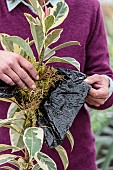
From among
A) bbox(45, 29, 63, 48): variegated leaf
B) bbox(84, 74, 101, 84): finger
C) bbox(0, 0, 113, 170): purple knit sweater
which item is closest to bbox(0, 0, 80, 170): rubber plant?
bbox(45, 29, 63, 48): variegated leaf

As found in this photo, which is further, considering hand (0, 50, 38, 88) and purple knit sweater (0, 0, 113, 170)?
purple knit sweater (0, 0, 113, 170)

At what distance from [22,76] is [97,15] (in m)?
0.48

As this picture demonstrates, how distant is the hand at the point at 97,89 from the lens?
128 centimetres

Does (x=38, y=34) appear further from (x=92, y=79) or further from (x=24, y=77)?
(x=92, y=79)

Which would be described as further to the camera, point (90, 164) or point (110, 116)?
point (110, 116)

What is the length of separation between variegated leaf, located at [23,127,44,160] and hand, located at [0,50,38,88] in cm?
12

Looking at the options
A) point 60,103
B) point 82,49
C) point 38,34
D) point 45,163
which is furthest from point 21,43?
point 82,49

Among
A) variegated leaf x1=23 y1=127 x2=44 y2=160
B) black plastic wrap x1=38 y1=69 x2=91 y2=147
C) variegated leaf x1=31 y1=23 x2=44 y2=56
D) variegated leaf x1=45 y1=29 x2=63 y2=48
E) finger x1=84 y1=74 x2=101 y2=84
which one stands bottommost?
finger x1=84 y1=74 x2=101 y2=84

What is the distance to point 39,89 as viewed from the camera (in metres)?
1.14

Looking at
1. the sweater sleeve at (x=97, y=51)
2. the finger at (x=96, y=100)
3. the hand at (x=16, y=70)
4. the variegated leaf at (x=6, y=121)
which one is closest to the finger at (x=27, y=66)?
the hand at (x=16, y=70)

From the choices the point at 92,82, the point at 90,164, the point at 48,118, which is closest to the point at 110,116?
the point at 90,164

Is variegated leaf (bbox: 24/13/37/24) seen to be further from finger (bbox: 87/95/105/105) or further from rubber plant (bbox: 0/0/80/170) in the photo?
finger (bbox: 87/95/105/105)

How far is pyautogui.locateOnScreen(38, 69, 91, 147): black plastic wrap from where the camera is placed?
1.11 m

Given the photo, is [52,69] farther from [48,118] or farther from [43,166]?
[43,166]
